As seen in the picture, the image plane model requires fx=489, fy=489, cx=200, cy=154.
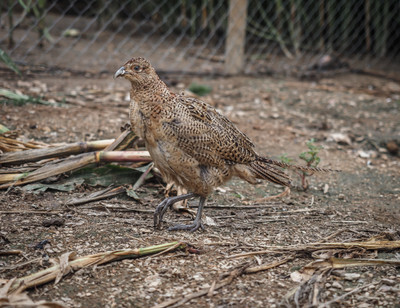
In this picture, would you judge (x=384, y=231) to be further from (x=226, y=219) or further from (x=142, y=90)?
(x=142, y=90)

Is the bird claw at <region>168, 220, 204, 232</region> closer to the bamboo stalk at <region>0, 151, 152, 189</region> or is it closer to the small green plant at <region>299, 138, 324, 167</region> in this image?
the bamboo stalk at <region>0, 151, 152, 189</region>

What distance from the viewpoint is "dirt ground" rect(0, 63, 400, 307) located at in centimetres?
279

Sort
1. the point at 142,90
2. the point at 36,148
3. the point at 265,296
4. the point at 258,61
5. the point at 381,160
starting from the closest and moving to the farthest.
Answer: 1. the point at 265,296
2. the point at 142,90
3. the point at 36,148
4. the point at 381,160
5. the point at 258,61

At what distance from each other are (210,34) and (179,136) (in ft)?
20.1

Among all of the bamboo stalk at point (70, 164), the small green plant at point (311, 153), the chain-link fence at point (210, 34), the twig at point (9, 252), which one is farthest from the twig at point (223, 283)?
the chain-link fence at point (210, 34)

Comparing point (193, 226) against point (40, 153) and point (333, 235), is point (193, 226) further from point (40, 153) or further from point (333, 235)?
point (40, 153)

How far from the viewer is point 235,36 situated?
7.74m

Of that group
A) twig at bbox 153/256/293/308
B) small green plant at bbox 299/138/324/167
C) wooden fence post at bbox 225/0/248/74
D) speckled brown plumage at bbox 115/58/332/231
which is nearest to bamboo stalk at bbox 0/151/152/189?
speckled brown plumage at bbox 115/58/332/231

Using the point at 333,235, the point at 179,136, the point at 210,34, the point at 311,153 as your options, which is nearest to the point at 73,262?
the point at 179,136

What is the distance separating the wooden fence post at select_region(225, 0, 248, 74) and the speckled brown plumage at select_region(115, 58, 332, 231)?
4246 mm

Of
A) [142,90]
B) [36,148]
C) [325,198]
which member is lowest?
[325,198]

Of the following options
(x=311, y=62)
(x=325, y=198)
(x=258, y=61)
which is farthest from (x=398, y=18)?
(x=325, y=198)

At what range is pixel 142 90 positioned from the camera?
349 cm

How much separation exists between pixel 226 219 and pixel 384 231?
120 cm
